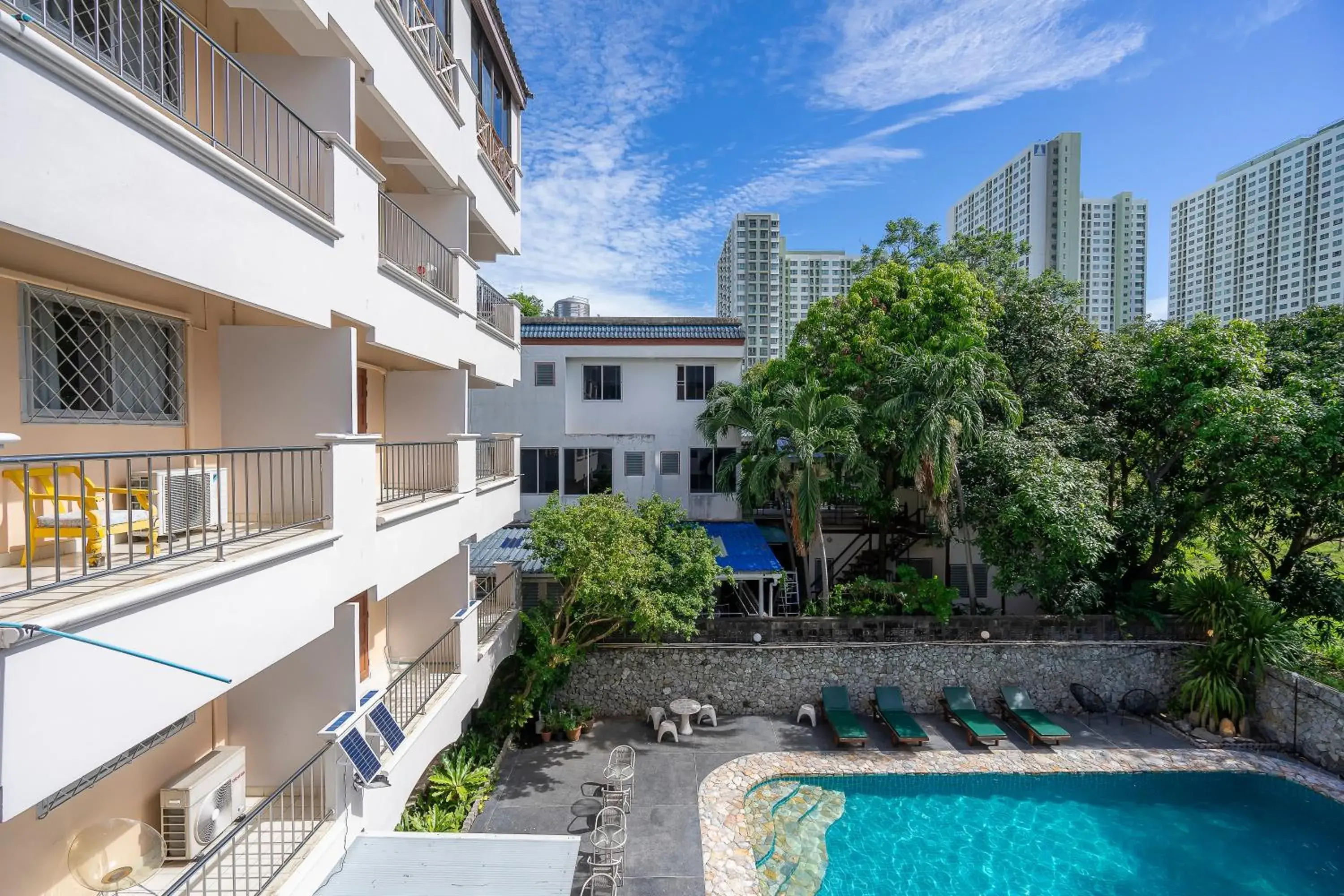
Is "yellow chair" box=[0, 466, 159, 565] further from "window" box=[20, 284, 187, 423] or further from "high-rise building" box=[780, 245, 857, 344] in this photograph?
"high-rise building" box=[780, 245, 857, 344]

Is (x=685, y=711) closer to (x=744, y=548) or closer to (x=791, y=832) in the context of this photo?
(x=791, y=832)

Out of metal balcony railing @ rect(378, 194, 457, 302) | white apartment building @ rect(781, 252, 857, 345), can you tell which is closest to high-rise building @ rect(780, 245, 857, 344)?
white apartment building @ rect(781, 252, 857, 345)

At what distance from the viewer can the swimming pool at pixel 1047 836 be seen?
1141 cm

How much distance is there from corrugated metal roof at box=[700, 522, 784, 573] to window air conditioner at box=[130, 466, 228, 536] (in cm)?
1242

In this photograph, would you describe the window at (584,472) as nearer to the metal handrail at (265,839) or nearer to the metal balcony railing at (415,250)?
the metal balcony railing at (415,250)

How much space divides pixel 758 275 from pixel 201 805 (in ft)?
277

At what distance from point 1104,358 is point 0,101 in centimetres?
2508

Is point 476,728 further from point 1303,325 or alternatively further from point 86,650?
point 1303,325

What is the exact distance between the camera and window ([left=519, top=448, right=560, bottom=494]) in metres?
22.4

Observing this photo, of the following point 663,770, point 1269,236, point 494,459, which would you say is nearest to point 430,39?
point 494,459

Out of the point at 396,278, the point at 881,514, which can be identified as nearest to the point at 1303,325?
the point at 881,514

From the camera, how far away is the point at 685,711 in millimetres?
16016

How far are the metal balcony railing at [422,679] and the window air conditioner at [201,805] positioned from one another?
1.78m

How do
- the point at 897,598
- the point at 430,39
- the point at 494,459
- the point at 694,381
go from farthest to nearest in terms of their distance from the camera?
1. the point at 694,381
2. the point at 897,598
3. the point at 494,459
4. the point at 430,39
